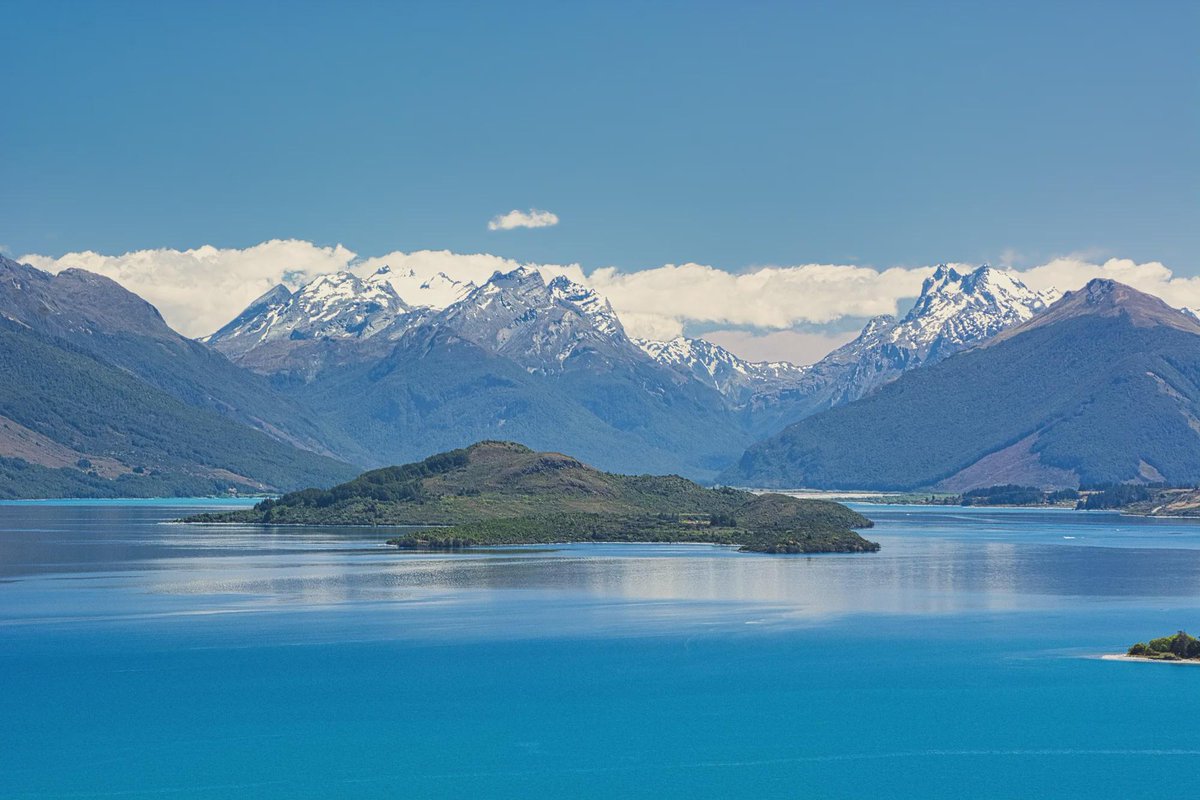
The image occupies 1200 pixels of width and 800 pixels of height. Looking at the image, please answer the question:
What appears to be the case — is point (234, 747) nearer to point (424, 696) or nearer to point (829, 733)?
point (424, 696)

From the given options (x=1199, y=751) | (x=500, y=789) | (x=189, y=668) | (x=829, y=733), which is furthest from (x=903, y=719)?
(x=189, y=668)

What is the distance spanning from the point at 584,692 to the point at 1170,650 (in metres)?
40.7

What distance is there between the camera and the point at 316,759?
7706 cm

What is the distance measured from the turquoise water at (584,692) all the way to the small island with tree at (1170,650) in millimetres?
2582

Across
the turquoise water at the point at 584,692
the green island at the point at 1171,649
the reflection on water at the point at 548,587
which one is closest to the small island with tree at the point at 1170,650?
the green island at the point at 1171,649

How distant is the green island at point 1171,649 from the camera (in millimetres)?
105750

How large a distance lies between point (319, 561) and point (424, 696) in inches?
3916

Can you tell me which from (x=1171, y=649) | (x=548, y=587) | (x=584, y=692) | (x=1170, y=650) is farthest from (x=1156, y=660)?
(x=548, y=587)

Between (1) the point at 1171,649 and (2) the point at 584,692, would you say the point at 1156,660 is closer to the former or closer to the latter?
(1) the point at 1171,649

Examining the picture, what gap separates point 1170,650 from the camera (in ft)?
349

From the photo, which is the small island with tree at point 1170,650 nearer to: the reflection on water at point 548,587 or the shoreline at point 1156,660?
the shoreline at point 1156,660

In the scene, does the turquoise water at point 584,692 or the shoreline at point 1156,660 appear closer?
the turquoise water at point 584,692

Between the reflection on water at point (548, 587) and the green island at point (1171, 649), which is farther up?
the reflection on water at point (548, 587)

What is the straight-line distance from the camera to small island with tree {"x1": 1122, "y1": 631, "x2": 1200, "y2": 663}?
106 meters
